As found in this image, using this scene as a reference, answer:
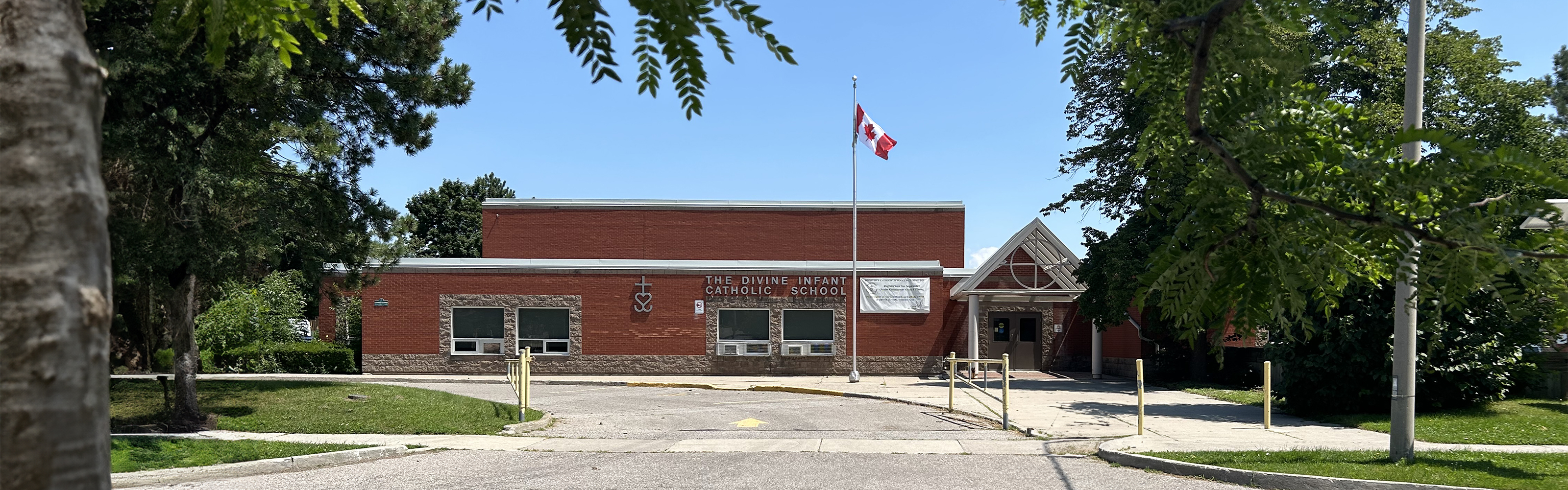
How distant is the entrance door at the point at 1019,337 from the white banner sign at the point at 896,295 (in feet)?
9.94

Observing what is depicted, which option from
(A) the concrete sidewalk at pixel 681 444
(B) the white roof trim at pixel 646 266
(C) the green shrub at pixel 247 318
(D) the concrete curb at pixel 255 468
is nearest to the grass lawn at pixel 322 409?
(A) the concrete sidewalk at pixel 681 444

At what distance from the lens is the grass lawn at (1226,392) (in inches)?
906

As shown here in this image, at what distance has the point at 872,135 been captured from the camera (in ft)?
102

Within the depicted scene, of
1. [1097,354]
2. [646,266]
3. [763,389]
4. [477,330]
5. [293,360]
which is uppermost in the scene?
[646,266]

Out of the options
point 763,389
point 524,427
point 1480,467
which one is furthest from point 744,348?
point 1480,467

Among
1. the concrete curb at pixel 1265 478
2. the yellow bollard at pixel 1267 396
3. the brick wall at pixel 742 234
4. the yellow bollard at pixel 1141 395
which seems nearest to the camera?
the concrete curb at pixel 1265 478

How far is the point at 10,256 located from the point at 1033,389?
86.7 ft

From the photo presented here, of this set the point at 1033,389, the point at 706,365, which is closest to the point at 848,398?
the point at 1033,389

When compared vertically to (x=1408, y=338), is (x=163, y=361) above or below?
below

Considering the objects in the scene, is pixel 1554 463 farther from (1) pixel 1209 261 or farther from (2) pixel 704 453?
(1) pixel 1209 261

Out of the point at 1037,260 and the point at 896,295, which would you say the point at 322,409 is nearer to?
the point at 896,295

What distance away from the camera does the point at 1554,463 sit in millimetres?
11797

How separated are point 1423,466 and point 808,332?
22.4 metres

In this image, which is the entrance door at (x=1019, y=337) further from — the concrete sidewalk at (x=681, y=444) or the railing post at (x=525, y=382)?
the railing post at (x=525, y=382)
